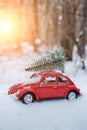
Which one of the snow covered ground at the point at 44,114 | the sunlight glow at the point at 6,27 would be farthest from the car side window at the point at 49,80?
the sunlight glow at the point at 6,27

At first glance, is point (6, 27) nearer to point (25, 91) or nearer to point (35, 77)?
point (35, 77)

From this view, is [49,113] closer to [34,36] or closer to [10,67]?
[10,67]

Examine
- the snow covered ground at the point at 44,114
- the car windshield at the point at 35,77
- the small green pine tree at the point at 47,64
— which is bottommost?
the snow covered ground at the point at 44,114

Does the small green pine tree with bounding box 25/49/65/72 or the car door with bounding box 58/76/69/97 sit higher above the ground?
the small green pine tree with bounding box 25/49/65/72

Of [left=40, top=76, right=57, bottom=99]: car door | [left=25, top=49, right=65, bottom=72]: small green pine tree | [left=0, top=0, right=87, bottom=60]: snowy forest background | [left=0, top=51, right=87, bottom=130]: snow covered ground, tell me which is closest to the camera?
[left=0, top=51, right=87, bottom=130]: snow covered ground

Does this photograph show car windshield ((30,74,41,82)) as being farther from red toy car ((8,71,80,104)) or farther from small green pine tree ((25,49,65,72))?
small green pine tree ((25,49,65,72))

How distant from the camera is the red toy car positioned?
7555 millimetres

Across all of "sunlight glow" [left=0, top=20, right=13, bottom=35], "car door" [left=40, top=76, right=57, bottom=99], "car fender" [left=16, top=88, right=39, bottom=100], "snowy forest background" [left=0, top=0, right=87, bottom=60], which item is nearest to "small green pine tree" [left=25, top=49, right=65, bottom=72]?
"car door" [left=40, top=76, right=57, bottom=99]

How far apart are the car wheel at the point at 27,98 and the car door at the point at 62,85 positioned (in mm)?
607

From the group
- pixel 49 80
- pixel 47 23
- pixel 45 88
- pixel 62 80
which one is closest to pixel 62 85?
pixel 62 80

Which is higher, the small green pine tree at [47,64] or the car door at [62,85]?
the small green pine tree at [47,64]

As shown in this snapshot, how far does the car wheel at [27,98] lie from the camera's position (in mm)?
7535

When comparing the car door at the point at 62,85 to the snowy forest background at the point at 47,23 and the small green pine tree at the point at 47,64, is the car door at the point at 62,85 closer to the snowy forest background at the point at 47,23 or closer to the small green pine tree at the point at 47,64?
the small green pine tree at the point at 47,64

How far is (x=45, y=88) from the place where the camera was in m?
7.68
